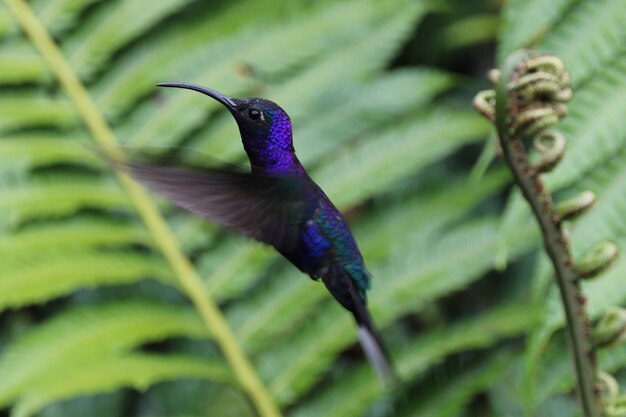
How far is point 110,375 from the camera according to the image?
164 cm

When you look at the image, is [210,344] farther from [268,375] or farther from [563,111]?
[563,111]

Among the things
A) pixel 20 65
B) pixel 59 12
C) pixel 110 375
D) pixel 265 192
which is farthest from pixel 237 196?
pixel 59 12

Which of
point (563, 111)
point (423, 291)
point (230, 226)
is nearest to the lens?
point (230, 226)

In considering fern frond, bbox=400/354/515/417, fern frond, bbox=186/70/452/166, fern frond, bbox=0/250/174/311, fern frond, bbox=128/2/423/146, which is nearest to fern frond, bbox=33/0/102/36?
fern frond, bbox=128/2/423/146

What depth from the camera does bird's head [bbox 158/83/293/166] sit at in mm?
615

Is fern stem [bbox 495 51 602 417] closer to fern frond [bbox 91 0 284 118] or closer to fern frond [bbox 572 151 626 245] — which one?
fern frond [bbox 572 151 626 245]

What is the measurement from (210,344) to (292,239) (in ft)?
4.49

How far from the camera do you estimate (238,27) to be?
206 cm

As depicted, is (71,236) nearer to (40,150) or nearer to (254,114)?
(40,150)

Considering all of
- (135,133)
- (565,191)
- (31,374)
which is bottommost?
(565,191)

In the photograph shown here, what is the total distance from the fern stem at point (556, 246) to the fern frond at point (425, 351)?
32.7 inches

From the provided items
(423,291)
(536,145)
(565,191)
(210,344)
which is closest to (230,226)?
(536,145)

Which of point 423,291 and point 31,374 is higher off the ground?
point 31,374

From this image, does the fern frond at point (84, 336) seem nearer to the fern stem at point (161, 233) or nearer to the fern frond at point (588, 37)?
the fern stem at point (161, 233)
